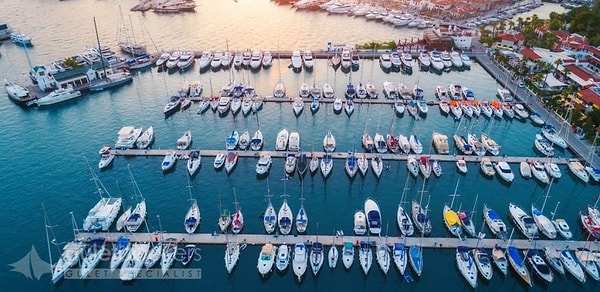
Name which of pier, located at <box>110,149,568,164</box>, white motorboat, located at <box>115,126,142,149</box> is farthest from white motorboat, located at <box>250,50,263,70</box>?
pier, located at <box>110,149,568,164</box>

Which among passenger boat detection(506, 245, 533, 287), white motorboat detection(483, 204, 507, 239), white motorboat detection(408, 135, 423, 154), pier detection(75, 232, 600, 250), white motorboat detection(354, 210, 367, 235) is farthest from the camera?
white motorboat detection(408, 135, 423, 154)

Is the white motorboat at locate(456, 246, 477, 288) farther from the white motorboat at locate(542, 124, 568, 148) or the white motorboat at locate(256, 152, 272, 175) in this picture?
the white motorboat at locate(542, 124, 568, 148)

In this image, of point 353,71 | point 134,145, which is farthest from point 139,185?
point 353,71

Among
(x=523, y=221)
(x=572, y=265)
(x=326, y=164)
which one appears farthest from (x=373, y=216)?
(x=572, y=265)

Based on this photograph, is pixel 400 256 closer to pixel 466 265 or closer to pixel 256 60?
pixel 466 265

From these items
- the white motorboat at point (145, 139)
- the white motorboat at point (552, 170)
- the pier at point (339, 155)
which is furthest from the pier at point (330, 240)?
the white motorboat at point (145, 139)

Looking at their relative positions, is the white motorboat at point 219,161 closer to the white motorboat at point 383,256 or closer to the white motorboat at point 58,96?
the white motorboat at point 383,256
